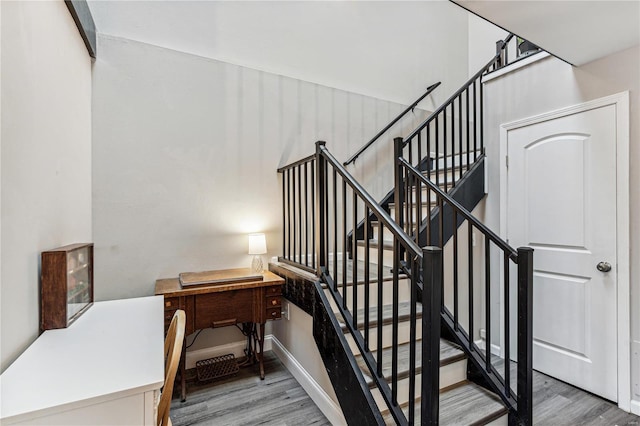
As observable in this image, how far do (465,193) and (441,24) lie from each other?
303cm

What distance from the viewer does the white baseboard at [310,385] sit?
200 centimetres

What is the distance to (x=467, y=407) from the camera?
70.9 inches

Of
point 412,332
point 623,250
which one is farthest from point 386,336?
point 623,250

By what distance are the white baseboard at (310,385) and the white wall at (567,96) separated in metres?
2.05

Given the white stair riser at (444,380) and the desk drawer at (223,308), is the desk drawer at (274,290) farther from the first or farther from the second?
the white stair riser at (444,380)

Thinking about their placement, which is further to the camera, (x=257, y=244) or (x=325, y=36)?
(x=325, y=36)

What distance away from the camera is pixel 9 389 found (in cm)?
90

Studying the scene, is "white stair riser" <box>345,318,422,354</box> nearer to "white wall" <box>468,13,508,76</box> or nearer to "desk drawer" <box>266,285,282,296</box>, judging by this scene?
"desk drawer" <box>266,285,282,296</box>

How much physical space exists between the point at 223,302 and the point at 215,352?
2.49 ft

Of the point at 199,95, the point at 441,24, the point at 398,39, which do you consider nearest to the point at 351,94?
the point at 398,39

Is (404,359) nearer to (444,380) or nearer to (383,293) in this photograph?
(444,380)

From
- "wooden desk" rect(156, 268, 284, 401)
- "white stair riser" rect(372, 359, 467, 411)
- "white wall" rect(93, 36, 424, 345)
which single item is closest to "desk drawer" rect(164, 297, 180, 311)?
"wooden desk" rect(156, 268, 284, 401)

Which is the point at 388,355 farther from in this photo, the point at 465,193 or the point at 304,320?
the point at 465,193

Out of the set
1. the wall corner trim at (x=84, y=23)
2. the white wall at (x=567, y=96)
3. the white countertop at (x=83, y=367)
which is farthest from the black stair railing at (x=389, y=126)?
the white countertop at (x=83, y=367)
